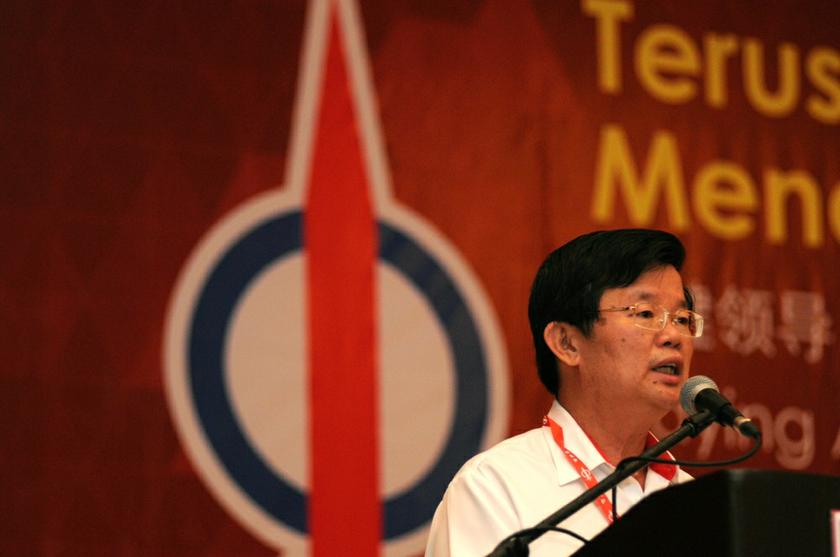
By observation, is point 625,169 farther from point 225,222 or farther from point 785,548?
point 785,548

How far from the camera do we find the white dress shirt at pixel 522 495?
2.06 metres

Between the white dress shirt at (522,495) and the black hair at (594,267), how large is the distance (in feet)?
0.69

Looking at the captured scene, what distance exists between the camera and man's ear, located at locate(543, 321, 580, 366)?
2.37 m

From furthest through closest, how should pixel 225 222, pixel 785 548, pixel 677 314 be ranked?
pixel 225 222 → pixel 677 314 → pixel 785 548

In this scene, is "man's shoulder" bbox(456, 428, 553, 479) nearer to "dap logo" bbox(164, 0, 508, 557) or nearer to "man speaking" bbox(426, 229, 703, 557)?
"man speaking" bbox(426, 229, 703, 557)

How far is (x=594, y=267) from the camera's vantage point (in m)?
2.32

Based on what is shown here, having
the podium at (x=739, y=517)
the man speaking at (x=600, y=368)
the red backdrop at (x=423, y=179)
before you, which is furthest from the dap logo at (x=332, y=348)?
the podium at (x=739, y=517)

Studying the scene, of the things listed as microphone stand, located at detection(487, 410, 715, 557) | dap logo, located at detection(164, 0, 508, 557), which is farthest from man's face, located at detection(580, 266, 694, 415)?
dap logo, located at detection(164, 0, 508, 557)

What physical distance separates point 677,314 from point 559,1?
1.86 metres

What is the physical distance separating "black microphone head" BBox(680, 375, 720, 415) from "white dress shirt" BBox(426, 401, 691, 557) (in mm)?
266

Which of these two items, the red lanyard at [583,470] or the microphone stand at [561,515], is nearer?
the microphone stand at [561,515]

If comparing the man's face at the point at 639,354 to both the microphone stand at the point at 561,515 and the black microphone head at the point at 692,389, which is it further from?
the microphone stand at the point at 561,515

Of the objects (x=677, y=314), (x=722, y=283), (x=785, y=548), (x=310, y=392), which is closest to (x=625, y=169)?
(x=722, y=283)

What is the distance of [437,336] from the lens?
360 cm
